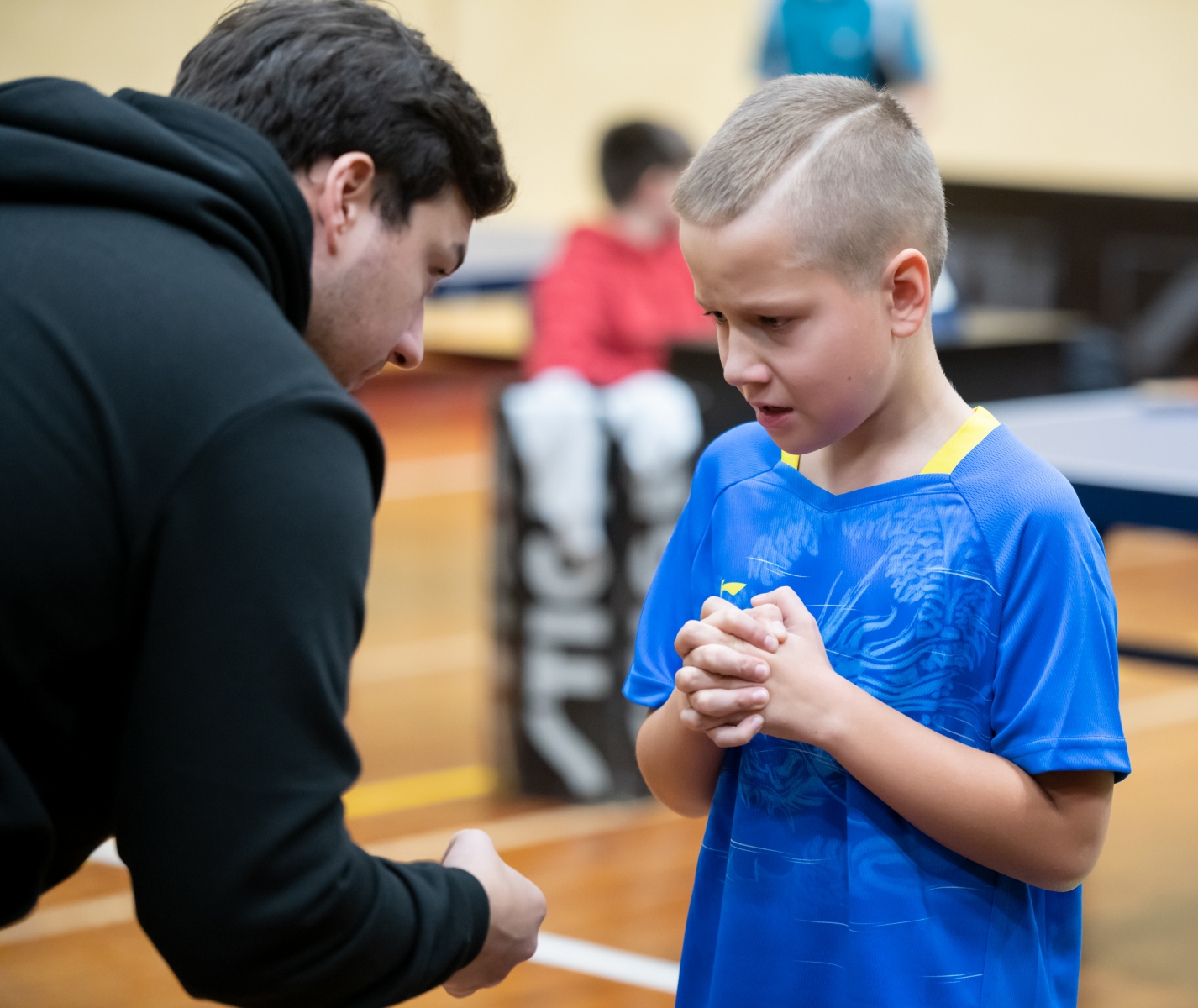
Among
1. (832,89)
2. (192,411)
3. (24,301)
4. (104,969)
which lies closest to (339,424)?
(192,411)

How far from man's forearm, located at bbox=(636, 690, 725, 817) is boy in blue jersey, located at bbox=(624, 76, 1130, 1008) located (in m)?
0.04

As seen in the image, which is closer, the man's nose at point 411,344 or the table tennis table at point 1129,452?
the man's nose at point 411,344

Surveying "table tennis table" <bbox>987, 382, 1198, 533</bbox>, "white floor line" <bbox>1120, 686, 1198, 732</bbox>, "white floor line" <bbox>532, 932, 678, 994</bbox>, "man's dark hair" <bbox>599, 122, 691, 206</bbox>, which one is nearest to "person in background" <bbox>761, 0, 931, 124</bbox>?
"man's dark hair" <bbox>599, 122, 691, 206</bbox>

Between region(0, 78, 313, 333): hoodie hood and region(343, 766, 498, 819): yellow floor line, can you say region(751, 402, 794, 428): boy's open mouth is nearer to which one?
region(0, 78, 313, 333): hoodie hood

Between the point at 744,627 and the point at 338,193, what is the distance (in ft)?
1.66

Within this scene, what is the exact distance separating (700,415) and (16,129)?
8.70 ft

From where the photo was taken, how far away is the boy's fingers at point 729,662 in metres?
1.19

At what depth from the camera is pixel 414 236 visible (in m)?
1.33

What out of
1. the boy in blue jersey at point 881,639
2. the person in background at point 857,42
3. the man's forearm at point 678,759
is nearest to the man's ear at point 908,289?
the boy in blue jersey at point 881,639

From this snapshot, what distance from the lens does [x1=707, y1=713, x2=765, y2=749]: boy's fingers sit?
3.97 ft

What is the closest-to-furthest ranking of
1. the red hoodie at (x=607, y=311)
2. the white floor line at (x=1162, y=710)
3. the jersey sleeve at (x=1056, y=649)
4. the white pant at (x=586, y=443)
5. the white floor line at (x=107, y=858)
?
the jersey sleeve at (x=1056, y=649), the white floor line at (x=107, y=858), the white pant at (x=586, y=443), the red hoodie at (x=607, y=311), the white floor line at (x=1162, y=710)

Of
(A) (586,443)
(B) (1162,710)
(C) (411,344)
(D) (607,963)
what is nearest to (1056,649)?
(C) (411,344)

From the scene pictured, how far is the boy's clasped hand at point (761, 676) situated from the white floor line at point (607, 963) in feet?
5.65

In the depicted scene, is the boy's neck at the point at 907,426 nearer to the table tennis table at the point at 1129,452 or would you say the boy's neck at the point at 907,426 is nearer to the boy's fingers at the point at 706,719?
the boy's fingers at the point at 706,719
